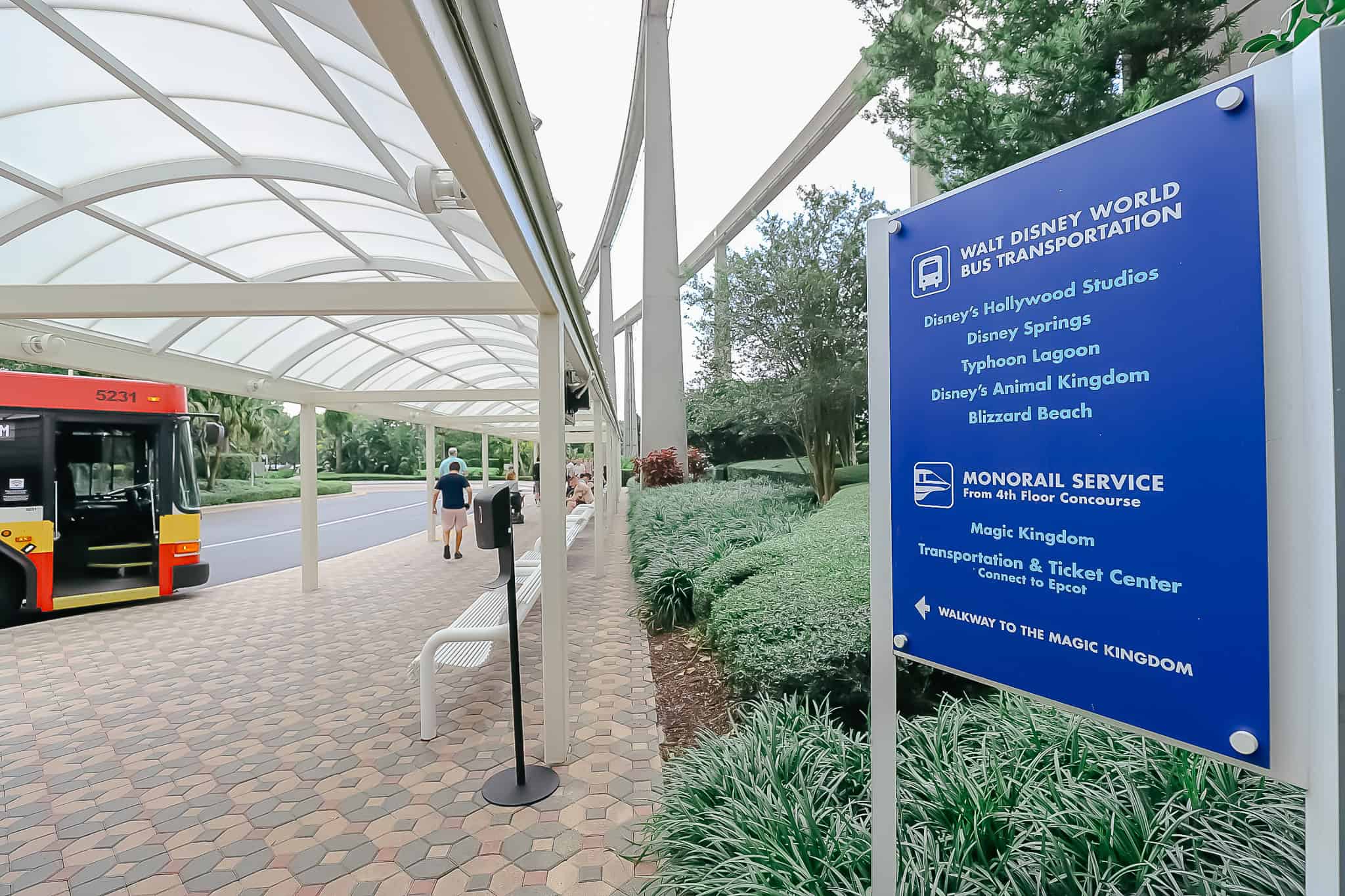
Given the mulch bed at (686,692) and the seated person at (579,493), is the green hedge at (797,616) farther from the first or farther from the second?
the seated person at (579,493)

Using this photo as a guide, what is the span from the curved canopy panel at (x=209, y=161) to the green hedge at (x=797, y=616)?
8.55 ft

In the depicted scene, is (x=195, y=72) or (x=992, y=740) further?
(x=195, y=72)

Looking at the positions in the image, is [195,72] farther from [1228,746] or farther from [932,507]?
[1228,746]

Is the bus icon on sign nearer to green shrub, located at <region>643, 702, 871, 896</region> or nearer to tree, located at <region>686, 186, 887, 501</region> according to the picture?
green shrub, located at <region>643, 702, 871, 896</region>

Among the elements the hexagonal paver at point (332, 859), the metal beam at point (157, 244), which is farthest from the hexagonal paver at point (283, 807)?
the metal beam at point (157, 244)

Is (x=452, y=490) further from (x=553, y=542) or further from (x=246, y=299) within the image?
(x=553, y=542)

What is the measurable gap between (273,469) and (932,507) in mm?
64383

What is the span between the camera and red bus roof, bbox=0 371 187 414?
7.02 meters

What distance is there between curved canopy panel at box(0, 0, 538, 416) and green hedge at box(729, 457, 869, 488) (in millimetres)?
7859

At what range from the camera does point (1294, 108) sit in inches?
40.5

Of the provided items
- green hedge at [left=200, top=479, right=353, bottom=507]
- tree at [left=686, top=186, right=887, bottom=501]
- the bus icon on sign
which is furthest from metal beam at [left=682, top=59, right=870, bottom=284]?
green hedge at [left=200, top=479, right=353, bottom=507]

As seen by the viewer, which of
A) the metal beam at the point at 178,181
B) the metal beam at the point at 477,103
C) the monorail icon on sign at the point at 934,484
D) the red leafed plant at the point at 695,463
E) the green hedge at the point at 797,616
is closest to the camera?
the metal beam at the point at 477,103

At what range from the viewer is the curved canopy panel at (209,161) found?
3914mm

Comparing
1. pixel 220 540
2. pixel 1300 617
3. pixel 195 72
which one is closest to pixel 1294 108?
pixel 1300 617
